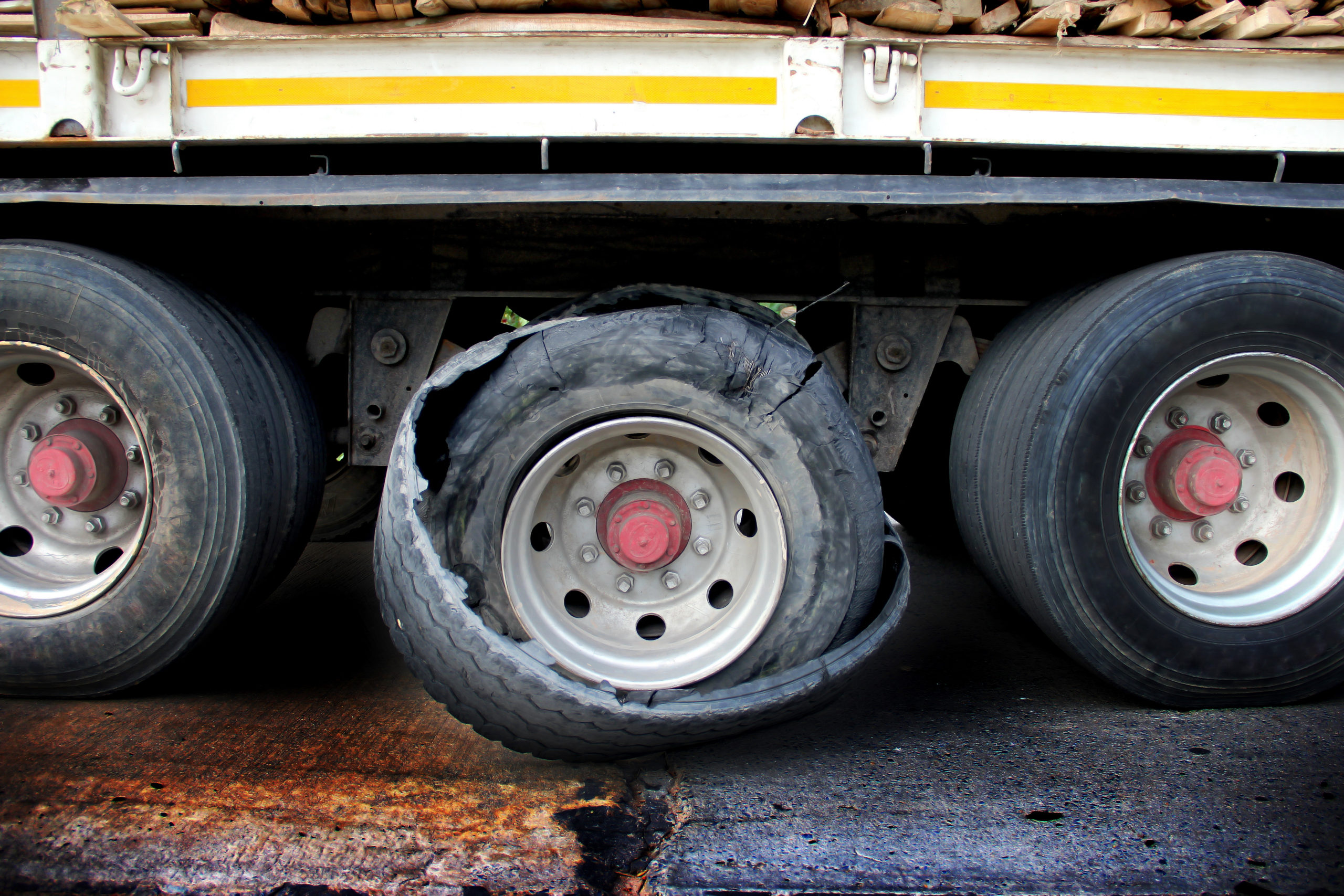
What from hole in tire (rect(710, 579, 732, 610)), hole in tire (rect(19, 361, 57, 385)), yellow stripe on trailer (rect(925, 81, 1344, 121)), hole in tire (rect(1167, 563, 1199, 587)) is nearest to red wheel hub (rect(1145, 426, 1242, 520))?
hole in tire (rect(1167, 563, 1199, 587))

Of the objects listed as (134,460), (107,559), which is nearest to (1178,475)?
(134,460)

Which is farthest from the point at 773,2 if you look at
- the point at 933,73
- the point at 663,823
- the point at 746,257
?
the point at 663,823

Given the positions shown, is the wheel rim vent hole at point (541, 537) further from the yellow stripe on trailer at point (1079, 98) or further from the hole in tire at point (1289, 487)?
the hole in tire at point (1289, 487)

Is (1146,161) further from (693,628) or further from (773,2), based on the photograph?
(693,628)

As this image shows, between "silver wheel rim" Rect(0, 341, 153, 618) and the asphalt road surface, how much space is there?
0.38m

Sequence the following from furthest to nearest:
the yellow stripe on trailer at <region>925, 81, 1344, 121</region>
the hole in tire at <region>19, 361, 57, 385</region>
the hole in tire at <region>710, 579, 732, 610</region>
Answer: the hole in tire at <region>19, 361, 57, 385</region> → the hole in tire at <region>710, 579, 732, 610</region> → the yellow stripe on trailer at <region>925, 81, 1344, 121</region>

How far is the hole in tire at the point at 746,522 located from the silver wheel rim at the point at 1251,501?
1064 millimetres

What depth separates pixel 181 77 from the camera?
189 cm

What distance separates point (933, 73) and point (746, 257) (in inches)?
28.0

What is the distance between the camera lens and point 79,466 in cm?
209

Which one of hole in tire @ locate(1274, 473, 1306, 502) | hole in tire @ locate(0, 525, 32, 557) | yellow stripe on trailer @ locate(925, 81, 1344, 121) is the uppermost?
yellow stripe on trailer @ locate(925, 81, 1344, 121)

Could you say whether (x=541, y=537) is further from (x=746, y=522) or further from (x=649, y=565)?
(x=746, y=522)

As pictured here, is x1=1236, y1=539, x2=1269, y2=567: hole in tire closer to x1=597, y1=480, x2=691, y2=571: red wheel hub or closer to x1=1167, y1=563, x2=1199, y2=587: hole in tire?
x1=1167, y1=563, x2=1199, y2=587: hole in tire

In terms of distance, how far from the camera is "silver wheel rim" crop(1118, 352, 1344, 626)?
218 centimetres
